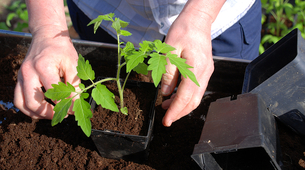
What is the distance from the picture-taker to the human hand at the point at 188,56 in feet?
3.45

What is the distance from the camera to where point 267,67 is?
53.9 inches

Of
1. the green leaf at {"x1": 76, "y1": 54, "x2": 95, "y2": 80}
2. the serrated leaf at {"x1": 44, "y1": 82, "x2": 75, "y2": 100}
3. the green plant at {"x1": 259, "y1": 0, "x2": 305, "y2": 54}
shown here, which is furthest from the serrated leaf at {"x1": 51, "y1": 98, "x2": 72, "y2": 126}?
the green plant at {"x1": 259, "y1": 0, "x2": 305, "y2": 54}

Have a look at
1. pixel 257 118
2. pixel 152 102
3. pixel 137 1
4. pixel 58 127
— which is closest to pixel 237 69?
pixel 257 118

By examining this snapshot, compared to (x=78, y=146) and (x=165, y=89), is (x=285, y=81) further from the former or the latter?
(x=78, y=146)

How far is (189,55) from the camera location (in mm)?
1047

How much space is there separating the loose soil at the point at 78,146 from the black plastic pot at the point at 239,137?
196 millimetres

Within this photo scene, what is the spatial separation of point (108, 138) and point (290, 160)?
101 cm

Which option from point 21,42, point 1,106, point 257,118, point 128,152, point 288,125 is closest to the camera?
point 257,118

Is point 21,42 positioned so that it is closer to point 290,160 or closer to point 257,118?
point 257,118

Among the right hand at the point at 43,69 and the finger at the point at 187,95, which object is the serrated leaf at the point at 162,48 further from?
the right hand at the point at 43,69

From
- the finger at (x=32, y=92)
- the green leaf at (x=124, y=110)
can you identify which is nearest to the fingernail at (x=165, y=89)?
the green leaf at (x=124, y=110)

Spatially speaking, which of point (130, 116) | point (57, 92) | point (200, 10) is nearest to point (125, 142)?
point (130, 116)

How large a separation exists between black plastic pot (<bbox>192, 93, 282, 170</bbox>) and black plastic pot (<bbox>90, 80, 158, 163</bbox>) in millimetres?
261

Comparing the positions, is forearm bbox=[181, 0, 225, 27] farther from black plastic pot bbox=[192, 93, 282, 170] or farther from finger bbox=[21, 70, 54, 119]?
finger bbox=[21, 70, 54, 119]
